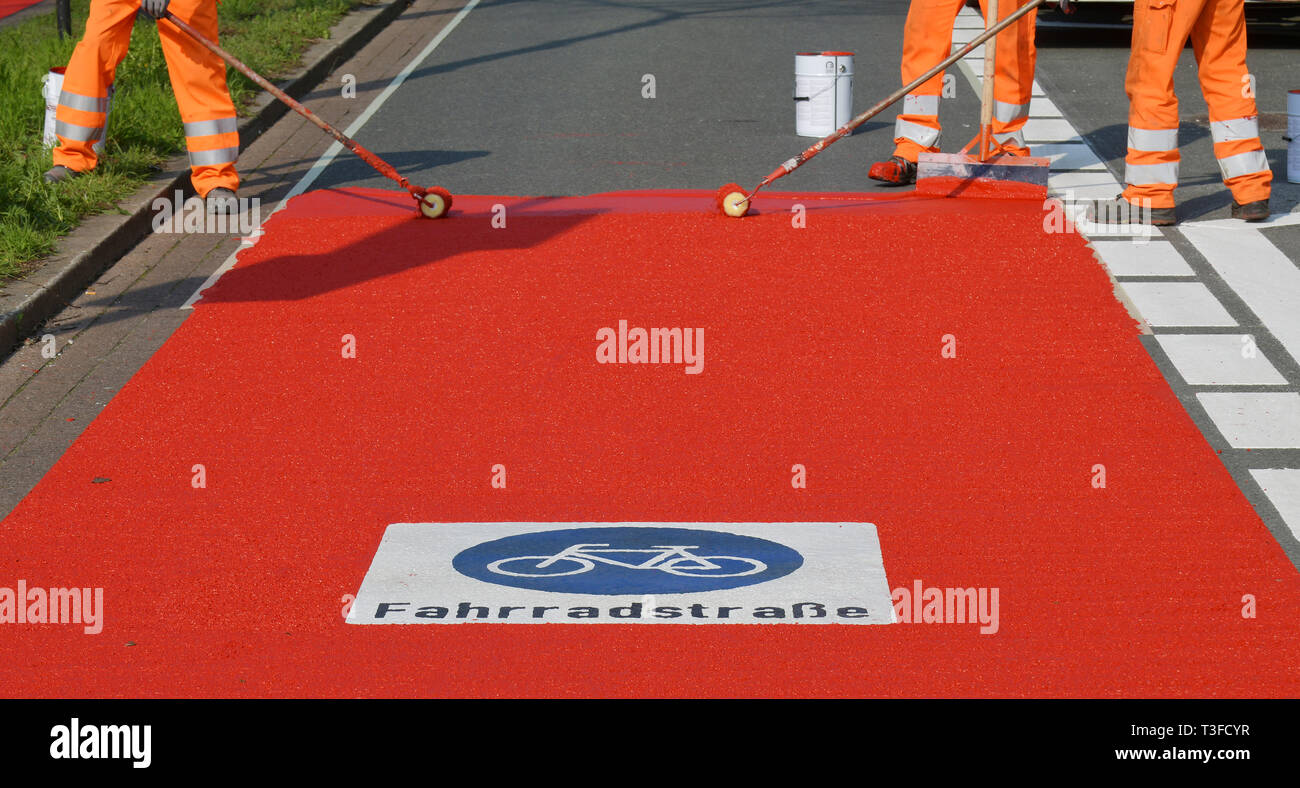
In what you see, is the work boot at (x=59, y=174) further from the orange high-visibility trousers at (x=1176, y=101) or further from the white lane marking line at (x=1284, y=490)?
the white lane marking line at (x=1284, y=490)

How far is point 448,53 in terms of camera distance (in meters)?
13.8

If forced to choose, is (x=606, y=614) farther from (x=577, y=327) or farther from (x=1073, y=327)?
(x=1073, y=327)

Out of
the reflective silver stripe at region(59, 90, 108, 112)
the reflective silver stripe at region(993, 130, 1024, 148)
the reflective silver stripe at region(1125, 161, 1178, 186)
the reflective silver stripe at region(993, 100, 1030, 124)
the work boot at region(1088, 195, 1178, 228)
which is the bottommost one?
the work boot at region(1088, 195, 1178, 228)

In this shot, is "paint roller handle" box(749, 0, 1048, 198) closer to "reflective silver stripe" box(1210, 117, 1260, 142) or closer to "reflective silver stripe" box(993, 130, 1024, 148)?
"reflective silver stripe" box(993, 130, 1024, 148)

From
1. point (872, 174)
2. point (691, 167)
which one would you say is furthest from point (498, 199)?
point (872, 174)

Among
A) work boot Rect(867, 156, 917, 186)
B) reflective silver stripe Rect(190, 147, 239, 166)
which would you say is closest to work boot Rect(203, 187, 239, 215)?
reflective silver stripe Rect(190, 147, 239, 166)

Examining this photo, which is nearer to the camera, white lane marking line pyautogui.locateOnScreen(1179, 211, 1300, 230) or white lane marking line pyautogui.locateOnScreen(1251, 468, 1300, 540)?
white lane marking line pyautogui.locateOnScreen(1251, 468, 1300, 540)

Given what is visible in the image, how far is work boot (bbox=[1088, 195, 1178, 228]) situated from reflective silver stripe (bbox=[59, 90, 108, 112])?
4.91 m

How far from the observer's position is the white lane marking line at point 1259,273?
22.8ft

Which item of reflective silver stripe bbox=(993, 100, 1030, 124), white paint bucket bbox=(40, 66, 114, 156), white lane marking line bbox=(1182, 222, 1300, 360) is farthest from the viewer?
reflective silver stripe bbox=(993, 100, 1030, 124)

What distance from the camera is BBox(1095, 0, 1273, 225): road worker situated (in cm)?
819

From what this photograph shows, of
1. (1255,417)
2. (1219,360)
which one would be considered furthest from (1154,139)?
(1255,417)

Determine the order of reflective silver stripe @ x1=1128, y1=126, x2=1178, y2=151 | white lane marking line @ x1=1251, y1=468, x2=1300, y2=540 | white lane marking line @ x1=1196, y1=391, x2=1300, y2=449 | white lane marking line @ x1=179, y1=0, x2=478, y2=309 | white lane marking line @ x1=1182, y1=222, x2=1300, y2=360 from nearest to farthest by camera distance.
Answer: white lane marking line @ x1=1251, y1=468, x2=1300, y2=540
white lane marking line @ x1=1196, y1=391, x2=1300, y2=449
white lane marking line @ x1=1182, y1=222, x2=1300, y2=360
white lane marking line @ x1=179, y1=0, x2=478, y2=309
reflective silver stripe @ x1=1128, y1=126, x2=1178, y2=151

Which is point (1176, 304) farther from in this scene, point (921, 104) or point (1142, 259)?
point (921, 104)
